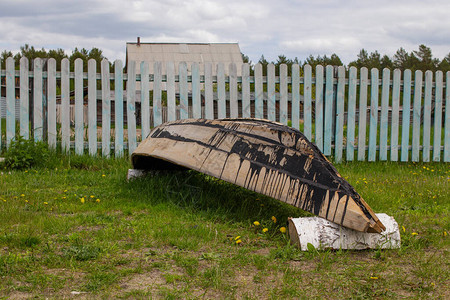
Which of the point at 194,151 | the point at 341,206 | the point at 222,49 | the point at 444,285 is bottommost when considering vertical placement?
the point at 444,285

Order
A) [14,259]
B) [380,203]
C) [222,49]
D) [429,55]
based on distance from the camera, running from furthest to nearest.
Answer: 1. [429,55]
2. [222,49]
3. [380,203]
4. [14,259]

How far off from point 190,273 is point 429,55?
122 ft

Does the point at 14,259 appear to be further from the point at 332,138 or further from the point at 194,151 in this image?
the point at 332,138

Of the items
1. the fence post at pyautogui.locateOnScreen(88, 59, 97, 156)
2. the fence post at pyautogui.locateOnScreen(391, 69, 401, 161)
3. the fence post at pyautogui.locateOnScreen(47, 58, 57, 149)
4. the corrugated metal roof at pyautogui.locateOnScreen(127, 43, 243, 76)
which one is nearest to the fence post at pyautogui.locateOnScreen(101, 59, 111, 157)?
the fence post at pyautogui.locateOnScreen(88, 59, 97, 156)

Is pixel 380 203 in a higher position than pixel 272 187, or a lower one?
lower

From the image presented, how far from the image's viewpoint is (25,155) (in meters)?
6.20

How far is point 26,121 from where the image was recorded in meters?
7.02

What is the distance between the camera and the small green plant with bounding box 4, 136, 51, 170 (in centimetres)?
617

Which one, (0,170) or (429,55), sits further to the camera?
(429,55)

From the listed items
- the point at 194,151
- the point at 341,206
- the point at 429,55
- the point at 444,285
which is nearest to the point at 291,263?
the point at 341,206

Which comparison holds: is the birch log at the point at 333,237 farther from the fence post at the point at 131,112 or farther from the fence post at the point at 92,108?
the fence post at the point at 92,108

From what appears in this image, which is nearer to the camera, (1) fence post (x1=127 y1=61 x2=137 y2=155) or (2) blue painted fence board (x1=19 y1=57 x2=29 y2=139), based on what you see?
(2) blue painted fence board (x1=19 y1=57 x2=29 y2=139)

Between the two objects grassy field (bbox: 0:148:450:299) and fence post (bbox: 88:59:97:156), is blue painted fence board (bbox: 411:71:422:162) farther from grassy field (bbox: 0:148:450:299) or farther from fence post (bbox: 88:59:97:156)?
fence post (bbox: 88:59:97:156)

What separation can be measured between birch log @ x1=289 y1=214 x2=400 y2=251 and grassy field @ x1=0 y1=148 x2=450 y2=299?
0.22ft
